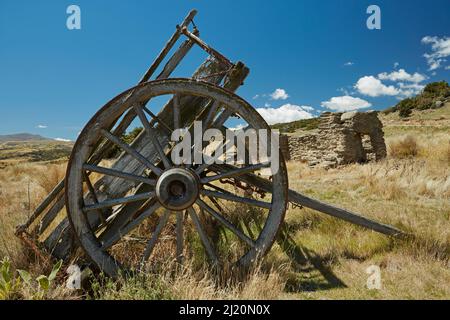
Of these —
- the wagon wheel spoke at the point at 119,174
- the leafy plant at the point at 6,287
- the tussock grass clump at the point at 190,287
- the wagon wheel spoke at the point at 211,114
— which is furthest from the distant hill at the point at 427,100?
the leafy plant at the point at 6,287

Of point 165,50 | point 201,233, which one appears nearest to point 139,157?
point 201,233

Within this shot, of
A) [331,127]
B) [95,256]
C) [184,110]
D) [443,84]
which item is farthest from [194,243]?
[443,84]

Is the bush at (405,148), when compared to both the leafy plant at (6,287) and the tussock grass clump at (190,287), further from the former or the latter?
the leafy plant at (6,287)

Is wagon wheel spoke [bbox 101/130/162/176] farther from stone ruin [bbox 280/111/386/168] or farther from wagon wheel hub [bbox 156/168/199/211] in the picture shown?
stone ruin [bbox 280/111/386/168]

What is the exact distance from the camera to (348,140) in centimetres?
1225

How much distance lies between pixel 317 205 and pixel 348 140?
9864 mm

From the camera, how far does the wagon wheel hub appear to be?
266 cm

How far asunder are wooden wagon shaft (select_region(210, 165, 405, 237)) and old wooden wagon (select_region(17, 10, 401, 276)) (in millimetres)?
10

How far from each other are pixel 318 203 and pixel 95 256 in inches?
85.1

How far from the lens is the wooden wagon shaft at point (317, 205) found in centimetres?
316

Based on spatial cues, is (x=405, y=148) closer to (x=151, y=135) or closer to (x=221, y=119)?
(x=221, y=119)

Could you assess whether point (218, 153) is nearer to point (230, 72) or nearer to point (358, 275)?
point (230, 72)

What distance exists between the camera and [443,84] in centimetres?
3441

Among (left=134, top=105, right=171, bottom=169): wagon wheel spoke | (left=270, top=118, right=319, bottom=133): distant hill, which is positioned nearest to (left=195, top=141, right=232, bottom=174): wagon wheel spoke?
(left=134, top=105, right=171, bottom=169): wagon wheel spoke
